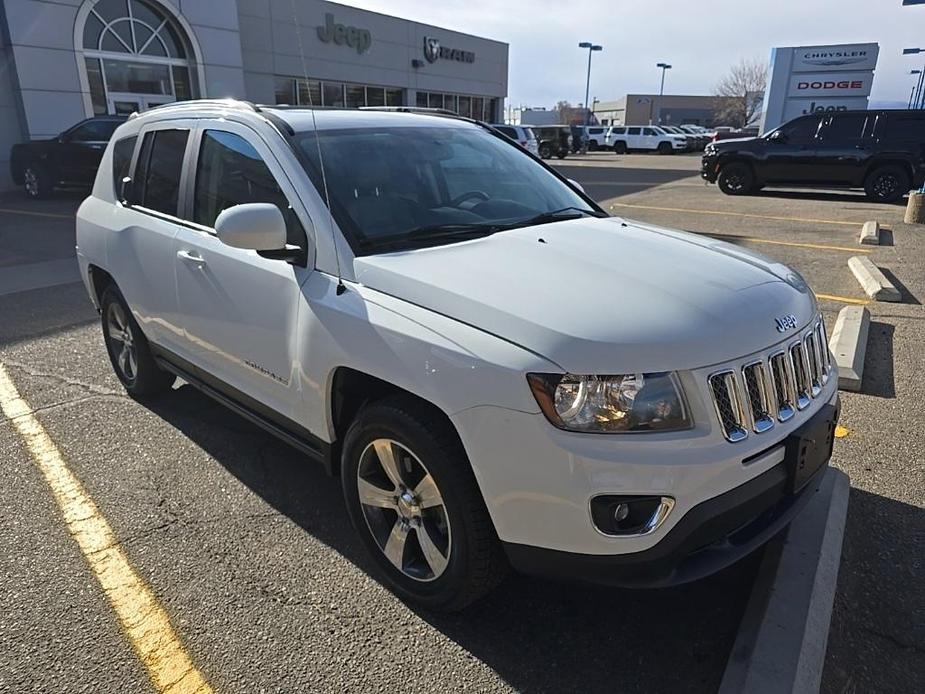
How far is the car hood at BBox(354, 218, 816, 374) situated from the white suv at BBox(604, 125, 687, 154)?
45.3 meters

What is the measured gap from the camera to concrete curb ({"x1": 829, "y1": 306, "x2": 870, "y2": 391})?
455cm

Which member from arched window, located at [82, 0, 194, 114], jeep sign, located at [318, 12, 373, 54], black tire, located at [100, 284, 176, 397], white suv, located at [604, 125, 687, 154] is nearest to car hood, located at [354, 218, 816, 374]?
black tire, located at [100, 284, 176, 397]

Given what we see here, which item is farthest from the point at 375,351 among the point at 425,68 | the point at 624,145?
the point at 624,145

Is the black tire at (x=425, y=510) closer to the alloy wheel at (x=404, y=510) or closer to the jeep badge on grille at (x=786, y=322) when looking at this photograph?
the alloy wheel at (x=404, y=510)

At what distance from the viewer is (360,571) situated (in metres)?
2.86

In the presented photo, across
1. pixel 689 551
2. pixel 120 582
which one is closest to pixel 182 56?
pixel 120 582

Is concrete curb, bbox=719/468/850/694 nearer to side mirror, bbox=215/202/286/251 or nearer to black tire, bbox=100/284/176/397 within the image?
side mirror, bbox=215/202/286/251

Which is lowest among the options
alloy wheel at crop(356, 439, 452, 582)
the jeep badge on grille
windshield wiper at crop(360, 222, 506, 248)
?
alloy wheel at crop(356, 439, 452, 582)

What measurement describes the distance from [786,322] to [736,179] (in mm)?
16268

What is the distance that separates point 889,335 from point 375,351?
500 centimetres

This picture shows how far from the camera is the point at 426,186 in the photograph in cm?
321

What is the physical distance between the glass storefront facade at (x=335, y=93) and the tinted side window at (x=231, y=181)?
23307 mm

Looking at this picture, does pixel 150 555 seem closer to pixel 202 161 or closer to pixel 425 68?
pixel 202 161

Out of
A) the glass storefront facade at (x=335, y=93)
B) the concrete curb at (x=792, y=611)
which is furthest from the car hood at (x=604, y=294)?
the glass storefront facade at (x=335, y=93)
